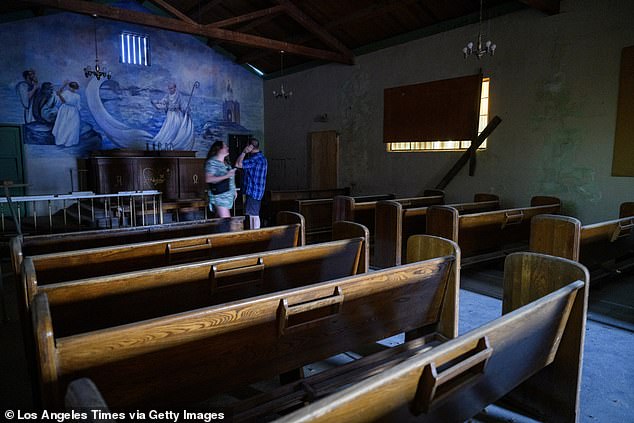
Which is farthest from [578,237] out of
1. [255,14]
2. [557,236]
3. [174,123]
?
[174,123]

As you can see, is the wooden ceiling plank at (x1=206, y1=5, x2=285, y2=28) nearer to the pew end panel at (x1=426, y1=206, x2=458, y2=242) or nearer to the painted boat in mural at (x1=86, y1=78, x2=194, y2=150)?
the painted boat in mural at (x1=86, y1=78, x2=194, y2=150)

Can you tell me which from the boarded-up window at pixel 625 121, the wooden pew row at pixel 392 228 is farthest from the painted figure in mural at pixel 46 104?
the boarded-up window at pixel 625 121

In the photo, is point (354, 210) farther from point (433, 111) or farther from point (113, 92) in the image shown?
point (113, 92)

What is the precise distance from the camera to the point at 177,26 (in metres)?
7.55

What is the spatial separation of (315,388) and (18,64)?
978 centimetres

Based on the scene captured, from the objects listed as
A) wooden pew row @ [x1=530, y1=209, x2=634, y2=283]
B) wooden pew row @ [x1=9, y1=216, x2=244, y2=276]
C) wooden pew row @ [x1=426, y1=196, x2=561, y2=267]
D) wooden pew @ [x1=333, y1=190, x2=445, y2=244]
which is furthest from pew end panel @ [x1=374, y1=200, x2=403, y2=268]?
wooden pew row @ [x1=9, y1=216, x2=244, y2=276]

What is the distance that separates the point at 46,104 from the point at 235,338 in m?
9.45

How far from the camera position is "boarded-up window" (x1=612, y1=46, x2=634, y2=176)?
5.06 meters

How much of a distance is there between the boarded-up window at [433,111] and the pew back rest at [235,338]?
523 cm

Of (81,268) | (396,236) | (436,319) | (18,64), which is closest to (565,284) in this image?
(436,319)

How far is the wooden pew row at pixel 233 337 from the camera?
118 cm

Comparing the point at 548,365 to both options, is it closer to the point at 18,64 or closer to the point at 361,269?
the point at 361,269

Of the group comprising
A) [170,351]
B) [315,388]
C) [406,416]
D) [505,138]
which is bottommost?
[315,388]

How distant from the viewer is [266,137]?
459 inches
